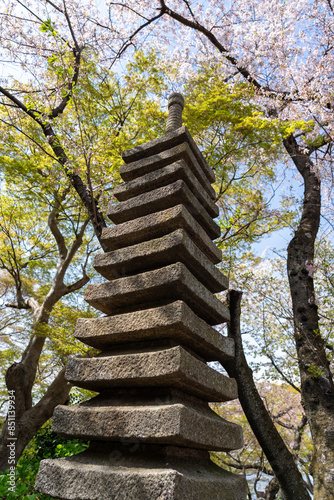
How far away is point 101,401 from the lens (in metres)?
2.46

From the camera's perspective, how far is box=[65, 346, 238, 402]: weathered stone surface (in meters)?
2.15

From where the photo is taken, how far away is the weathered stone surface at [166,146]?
3803mm

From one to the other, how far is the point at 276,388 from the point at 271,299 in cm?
697

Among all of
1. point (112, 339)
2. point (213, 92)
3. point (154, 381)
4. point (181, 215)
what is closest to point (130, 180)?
point (181, 215)

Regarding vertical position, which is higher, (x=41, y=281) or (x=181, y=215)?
(x=41, y=281)

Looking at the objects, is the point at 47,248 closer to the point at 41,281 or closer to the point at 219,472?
the point at 41,281

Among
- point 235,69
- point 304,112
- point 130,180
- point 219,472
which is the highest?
point 235,69

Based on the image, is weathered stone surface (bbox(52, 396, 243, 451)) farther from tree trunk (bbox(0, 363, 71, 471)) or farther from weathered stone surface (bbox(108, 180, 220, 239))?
tree trunk (bbox(0, 363, 71, 471))

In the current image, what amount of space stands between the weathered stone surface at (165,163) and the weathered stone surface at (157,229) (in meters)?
0.93

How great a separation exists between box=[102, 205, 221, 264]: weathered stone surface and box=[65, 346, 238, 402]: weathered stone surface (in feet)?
3.98

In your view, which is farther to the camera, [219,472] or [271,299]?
[271,299]

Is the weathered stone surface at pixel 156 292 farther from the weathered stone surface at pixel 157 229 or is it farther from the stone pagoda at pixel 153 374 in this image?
the weathered stone surface at pixel 157 229

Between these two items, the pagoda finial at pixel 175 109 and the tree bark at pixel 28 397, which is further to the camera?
the tree bark at pixel 28 397

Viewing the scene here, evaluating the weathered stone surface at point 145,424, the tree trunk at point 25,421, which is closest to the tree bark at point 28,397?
the tree trunk at point 25,421
